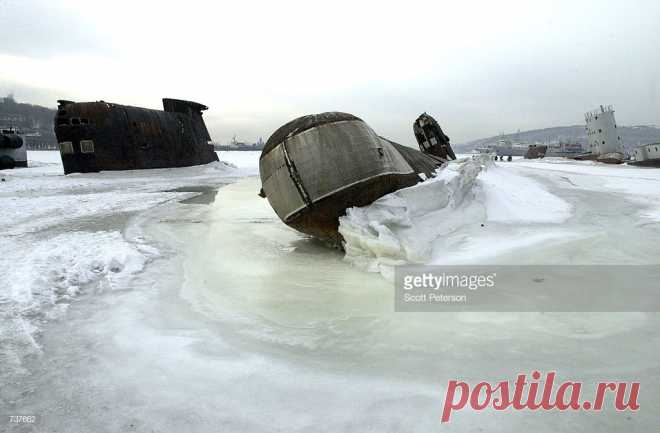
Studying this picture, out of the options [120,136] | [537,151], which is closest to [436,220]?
[120,136]

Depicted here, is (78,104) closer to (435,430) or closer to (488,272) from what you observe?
(488,272)

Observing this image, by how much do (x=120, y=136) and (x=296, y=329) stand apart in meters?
23.9

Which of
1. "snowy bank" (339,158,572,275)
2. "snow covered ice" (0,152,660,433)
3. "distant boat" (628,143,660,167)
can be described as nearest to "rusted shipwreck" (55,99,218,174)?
"snow covered ice" (0,152,660,433)

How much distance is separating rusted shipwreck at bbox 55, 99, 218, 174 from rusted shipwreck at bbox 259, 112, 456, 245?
2009cm

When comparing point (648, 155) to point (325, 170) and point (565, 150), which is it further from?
point (325, 170)

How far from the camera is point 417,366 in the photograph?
128 inches

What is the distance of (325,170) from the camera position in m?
6.56

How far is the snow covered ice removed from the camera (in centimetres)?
271

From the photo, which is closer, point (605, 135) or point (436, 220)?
point (436, 220)

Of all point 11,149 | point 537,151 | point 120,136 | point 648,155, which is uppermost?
point 11,149

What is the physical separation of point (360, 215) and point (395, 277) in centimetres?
150

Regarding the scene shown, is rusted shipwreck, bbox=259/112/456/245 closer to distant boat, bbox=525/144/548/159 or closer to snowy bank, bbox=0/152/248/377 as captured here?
snowy bank, bbox=0/152/248/377

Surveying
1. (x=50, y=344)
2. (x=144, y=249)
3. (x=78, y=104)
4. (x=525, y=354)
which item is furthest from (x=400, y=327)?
(x=78, y=104)

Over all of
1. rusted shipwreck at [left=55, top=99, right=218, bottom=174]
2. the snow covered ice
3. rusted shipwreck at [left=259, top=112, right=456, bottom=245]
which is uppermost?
rusted shipwreck at [left=55, top=99, right=218, bottom=174]
